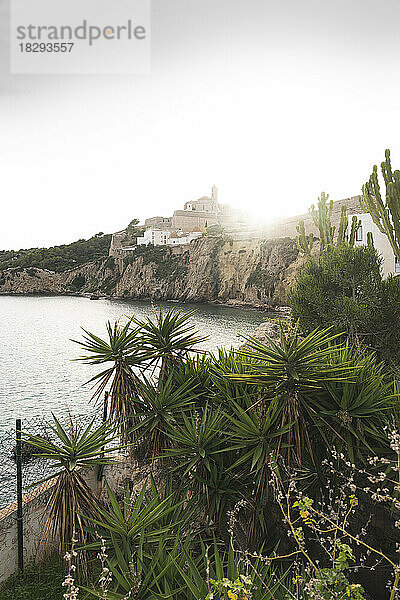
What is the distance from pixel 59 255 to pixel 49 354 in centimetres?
7592

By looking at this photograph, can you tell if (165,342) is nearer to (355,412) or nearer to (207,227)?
(355,412)

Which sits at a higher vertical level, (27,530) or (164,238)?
(164,238)

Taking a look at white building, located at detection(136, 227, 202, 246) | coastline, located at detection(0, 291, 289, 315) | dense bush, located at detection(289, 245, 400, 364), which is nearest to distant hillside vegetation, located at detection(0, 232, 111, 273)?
coastline, located at detection(0, 291, 289, 315)

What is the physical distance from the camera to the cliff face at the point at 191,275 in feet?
190

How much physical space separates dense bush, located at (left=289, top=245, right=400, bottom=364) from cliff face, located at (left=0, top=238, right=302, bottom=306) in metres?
40.7

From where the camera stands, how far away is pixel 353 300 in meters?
11.9

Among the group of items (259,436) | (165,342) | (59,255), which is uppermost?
(59,255)

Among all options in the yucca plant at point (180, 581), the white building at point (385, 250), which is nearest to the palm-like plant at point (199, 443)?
the yucca plant at point (180, 581)

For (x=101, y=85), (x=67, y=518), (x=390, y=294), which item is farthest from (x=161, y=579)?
(x=101, y=85)

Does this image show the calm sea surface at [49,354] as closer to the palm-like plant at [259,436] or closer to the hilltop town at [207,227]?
the palm-like plant at [259,436]

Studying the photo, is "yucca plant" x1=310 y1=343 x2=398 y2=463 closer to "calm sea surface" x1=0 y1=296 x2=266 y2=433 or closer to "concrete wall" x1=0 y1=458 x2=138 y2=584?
"concrete wall" x1=0 y1=458 x2=138 y2=584

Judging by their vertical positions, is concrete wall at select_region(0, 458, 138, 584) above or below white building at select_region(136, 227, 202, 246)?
below

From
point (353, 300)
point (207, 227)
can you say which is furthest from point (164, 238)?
point (353, 300)

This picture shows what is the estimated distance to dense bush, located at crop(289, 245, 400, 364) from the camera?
11.7 meters
